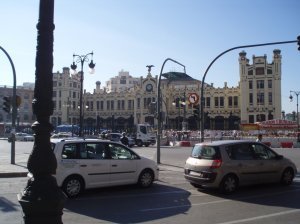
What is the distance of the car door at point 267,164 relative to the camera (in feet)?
41.6

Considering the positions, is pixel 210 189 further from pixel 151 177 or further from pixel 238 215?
pixel 238 215

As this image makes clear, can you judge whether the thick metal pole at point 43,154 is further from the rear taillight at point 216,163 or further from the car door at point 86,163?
the rear taillight at point 216,163

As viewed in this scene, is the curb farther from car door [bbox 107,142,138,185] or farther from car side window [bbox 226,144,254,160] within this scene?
car side window [bbox 226,144,254,160]

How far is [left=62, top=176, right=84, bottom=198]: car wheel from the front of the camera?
1104cm

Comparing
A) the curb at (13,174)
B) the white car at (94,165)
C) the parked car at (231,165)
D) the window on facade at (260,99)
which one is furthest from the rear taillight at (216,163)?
the window on facade at (260,99)

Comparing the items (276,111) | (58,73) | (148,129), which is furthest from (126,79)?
(148,129)

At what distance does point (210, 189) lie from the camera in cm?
1283

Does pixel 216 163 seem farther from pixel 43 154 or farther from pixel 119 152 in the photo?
pixel 43 154

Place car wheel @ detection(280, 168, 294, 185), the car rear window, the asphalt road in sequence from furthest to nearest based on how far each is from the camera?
car wheel @ detection(280, 168, 294, 185), the car rear window, the asphalt road

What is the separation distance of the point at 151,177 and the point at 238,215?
184 inches

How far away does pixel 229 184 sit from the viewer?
470 inches

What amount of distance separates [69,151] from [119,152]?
172 cm

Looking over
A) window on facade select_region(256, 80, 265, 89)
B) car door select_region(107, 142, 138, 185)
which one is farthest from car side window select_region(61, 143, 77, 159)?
window on facade select_region(256, 80, 265, 89)

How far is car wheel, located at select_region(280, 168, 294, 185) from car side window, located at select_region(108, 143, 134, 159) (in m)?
5.25
